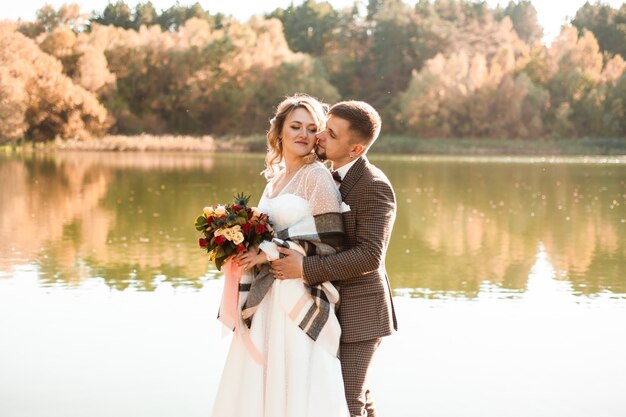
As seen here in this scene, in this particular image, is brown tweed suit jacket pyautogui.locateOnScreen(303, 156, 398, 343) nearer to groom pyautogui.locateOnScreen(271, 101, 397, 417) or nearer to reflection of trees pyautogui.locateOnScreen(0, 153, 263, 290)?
groom pyautogui.locateOnScreen(271, 101, 397, 417)

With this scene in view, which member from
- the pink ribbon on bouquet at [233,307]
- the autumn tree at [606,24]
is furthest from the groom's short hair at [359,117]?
the autumn tree at [606,24]

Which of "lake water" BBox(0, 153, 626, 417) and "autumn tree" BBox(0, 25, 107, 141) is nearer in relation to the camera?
"lake water" BBox(0, 153, 626, 417)

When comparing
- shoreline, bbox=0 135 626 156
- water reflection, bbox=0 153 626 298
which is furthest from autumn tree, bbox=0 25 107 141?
water reflection, bbox=0 153 626 298

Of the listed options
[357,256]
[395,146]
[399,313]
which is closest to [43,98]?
[395,146]

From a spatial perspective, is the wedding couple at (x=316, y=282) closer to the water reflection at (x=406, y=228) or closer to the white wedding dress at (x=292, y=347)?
the white wedding dress at (x=292, y=347)

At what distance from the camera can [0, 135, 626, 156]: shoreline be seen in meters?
44.6

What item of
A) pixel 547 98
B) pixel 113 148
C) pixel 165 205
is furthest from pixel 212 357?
pixel 547 98

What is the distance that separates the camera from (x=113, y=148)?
44.7m

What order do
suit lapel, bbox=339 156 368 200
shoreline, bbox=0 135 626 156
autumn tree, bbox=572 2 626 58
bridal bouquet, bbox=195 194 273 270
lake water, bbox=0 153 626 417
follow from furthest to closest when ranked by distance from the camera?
autumn tree, bbox=572 2 626 58
shoreline, bbox=0 135 626 156
lake water, bbox=0 153 626 417
suit lapel, bbox=339 156 368 200
bridal bouquet, bbox=195 194 273 270

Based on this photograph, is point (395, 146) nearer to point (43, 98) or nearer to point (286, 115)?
point (43, 98)

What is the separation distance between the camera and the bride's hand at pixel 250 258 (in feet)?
11.3

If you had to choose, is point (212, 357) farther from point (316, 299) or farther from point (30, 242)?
point (30, 242)

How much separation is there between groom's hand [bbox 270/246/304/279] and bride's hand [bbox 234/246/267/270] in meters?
0.05

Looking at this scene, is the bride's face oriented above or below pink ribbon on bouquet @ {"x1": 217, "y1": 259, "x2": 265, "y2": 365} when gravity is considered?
above
